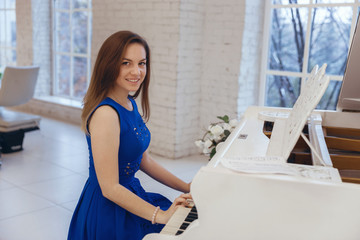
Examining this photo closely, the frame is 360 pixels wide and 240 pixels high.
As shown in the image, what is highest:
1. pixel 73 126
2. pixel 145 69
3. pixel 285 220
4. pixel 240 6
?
pixel 240 6

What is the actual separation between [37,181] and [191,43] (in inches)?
84.0

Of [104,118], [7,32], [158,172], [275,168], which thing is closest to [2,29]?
[7,32]

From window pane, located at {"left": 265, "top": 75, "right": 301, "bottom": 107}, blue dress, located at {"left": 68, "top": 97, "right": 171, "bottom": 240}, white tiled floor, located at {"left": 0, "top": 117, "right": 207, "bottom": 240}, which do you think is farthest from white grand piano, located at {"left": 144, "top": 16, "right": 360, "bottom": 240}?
window pane, located at {"left": 265, "top": 75, "right": 301, "bottom": 107}

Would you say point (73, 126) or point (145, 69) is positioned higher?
point (145, 69)

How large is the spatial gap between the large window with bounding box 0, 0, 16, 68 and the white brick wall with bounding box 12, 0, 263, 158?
3488 mm

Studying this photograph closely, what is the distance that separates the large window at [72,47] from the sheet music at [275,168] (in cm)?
555

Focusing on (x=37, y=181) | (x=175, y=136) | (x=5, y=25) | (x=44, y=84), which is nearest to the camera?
(x=37, y=181)

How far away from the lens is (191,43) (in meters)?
4.78

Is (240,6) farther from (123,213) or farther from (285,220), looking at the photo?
(285,220)

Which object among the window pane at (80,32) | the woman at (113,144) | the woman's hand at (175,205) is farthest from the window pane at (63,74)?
the woman's hand at (175,205)

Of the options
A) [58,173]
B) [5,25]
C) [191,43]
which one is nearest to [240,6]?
[191,43]

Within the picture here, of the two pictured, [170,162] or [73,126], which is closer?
[170,162]

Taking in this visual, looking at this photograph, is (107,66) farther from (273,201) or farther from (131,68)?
(273,201)

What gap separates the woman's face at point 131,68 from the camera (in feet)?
5.70
